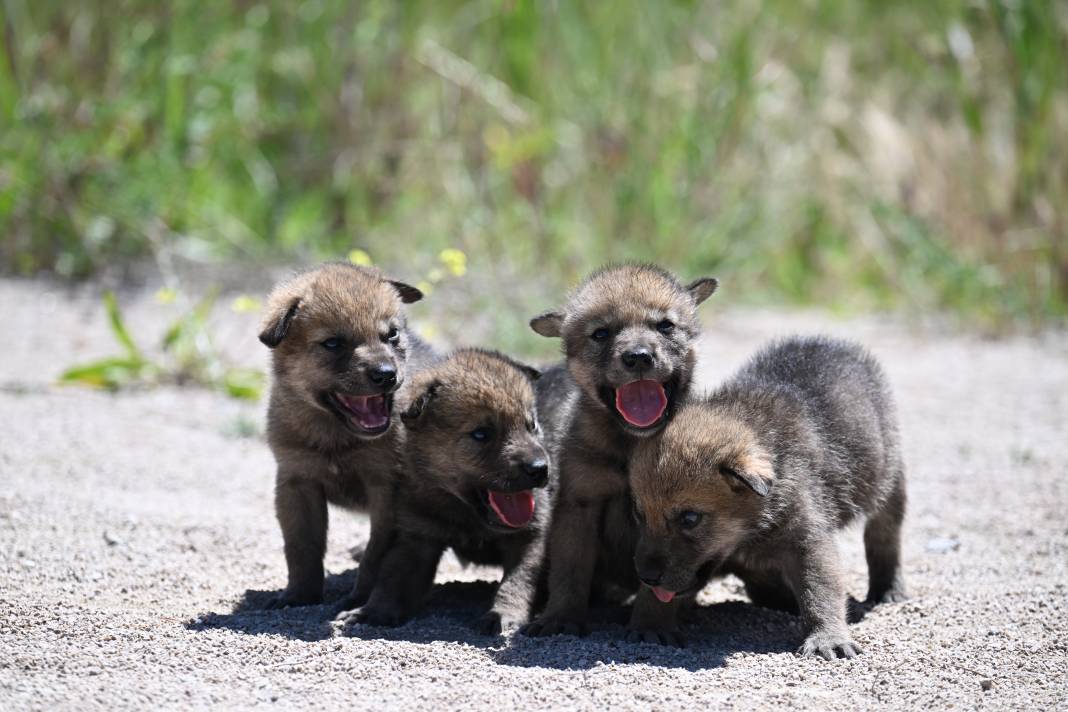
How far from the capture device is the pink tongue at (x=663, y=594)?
13.5 ft

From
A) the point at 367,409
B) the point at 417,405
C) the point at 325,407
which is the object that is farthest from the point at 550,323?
the point at 325,407

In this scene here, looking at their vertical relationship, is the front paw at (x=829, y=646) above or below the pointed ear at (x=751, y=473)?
below

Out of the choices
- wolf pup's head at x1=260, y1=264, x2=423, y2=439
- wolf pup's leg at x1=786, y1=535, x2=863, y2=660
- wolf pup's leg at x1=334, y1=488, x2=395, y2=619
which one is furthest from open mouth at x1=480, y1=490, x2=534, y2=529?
wolf pup's leg at x1=786, y1=535, x2=863, y2=660

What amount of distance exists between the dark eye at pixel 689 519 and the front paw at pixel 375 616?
38.0 inches

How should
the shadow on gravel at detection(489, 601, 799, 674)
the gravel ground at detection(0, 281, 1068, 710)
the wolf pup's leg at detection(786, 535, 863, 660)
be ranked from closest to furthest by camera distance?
the gravel ground at detection(0, 281, 1068, 710)
the shadow on gravel at detection(489, 601, 799, 674)
the wolf pup's leg at detection(786, 535, 863, 660)

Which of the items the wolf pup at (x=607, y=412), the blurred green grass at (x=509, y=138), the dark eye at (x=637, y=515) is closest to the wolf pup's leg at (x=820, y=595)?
the dark eye at (x=637, y=515)

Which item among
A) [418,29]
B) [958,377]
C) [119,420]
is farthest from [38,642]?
[418,29]

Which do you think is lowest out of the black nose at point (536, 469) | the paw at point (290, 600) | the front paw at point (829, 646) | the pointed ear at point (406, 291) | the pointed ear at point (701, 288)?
the paw at point (290, 600)

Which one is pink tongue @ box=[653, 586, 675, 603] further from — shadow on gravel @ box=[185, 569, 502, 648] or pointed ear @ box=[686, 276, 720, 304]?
pointed ear @ box=[686, 276, 720, 304]

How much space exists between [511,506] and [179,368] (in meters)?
3.24

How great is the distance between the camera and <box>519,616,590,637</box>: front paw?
4207 mm

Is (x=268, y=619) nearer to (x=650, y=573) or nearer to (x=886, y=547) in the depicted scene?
(x=650, y=573)

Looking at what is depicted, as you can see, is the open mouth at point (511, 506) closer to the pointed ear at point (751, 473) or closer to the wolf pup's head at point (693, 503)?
the wolf pup's head at point (693, 503)

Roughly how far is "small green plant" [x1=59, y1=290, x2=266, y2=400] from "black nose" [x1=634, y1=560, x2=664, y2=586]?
3.44m
